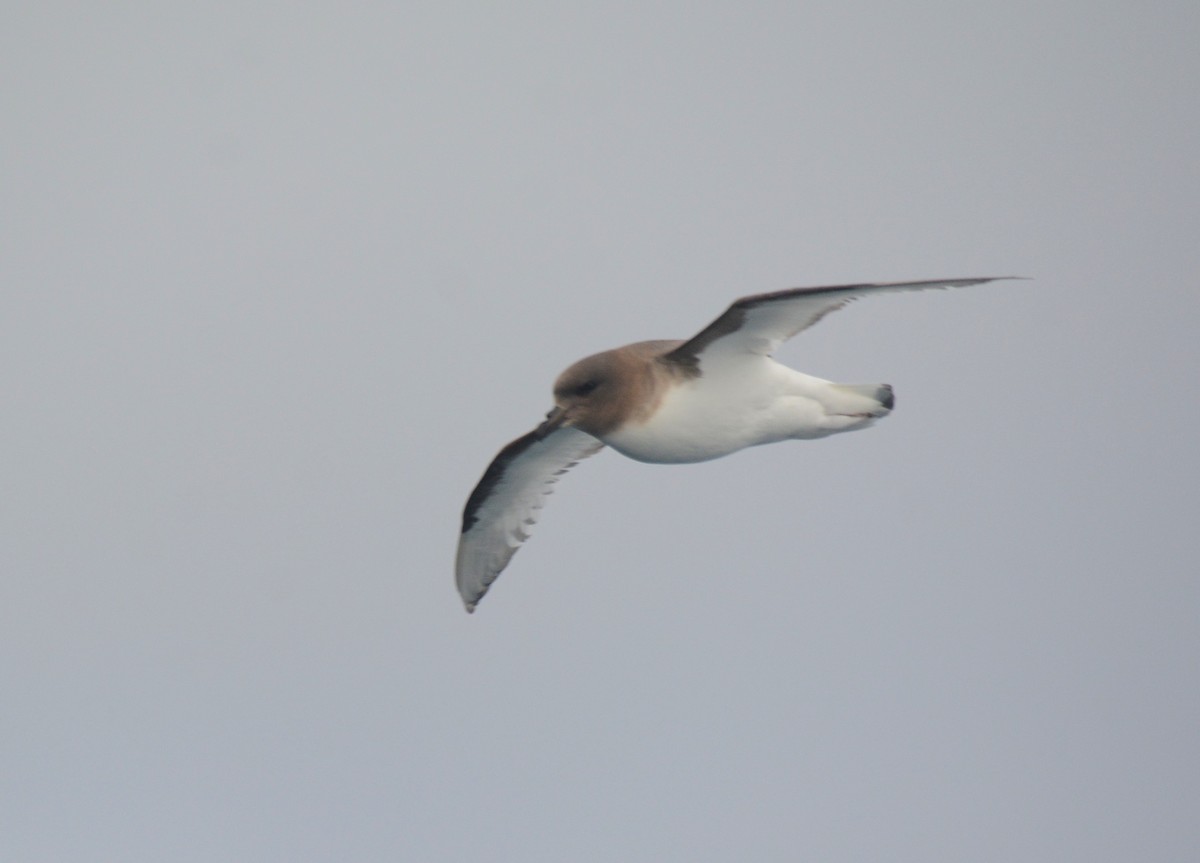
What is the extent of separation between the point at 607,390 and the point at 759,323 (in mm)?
1479

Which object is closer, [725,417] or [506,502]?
[725,417]

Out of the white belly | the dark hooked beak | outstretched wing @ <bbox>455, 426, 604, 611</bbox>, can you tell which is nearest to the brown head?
the dark hooked beak

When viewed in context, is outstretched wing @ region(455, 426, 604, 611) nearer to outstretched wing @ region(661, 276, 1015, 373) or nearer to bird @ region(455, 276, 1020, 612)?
bird @ region(455, 276, 1020, 612)

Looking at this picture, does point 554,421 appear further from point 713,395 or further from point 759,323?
point 759,323

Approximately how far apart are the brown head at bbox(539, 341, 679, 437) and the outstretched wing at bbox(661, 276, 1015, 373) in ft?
0.84

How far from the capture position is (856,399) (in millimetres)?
14898

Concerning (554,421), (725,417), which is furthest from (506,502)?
(725,417)

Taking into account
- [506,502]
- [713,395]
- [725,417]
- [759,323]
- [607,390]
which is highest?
[759,323]

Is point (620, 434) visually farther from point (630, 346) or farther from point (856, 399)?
A: point (856, 399)

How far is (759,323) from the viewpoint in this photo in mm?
14180

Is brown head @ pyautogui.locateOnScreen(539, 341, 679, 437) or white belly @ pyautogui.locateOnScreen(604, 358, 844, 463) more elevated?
brown head @ pyautogui.locateOnScreen(539, 341, 679, 437)

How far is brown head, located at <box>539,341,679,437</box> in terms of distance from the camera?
14.3 metres

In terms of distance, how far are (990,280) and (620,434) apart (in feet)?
12.6

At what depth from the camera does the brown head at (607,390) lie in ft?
47.0
